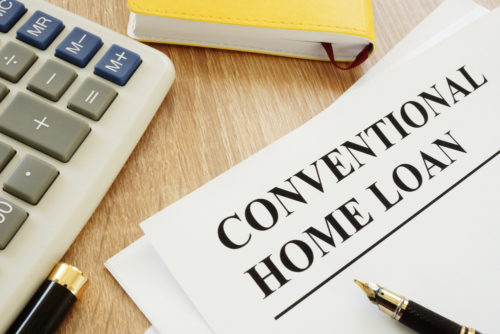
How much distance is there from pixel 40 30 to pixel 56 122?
8 cm

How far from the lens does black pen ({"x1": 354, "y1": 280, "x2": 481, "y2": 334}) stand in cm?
27

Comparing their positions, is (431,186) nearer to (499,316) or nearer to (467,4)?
(499,316)

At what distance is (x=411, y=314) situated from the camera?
272 millimetres

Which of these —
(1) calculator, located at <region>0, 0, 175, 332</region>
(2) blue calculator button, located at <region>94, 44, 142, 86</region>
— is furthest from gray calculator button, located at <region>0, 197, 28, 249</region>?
(2) blue calculator button, located at <region>94, 44, 142, 86</region>

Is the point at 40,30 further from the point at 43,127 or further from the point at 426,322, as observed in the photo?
the point at 426,322

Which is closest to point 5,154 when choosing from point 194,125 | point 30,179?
point 30,179

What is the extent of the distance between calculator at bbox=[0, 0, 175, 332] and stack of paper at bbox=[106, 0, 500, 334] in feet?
0.16

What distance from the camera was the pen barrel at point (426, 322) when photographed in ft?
0.88

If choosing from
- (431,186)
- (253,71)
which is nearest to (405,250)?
(431,186)

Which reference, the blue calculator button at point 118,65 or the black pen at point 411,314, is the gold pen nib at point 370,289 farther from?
the blue calculator button at point 118,65

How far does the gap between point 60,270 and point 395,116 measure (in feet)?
0.90

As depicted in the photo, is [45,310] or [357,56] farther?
[357,56]

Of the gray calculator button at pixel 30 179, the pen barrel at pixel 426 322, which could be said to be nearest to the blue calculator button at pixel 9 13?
the gray calculator button at pixel 30 179

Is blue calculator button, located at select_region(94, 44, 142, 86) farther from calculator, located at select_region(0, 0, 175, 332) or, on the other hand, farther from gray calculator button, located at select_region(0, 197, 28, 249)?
gray calculator button, located at select_region(0, 197, 28, 249)
